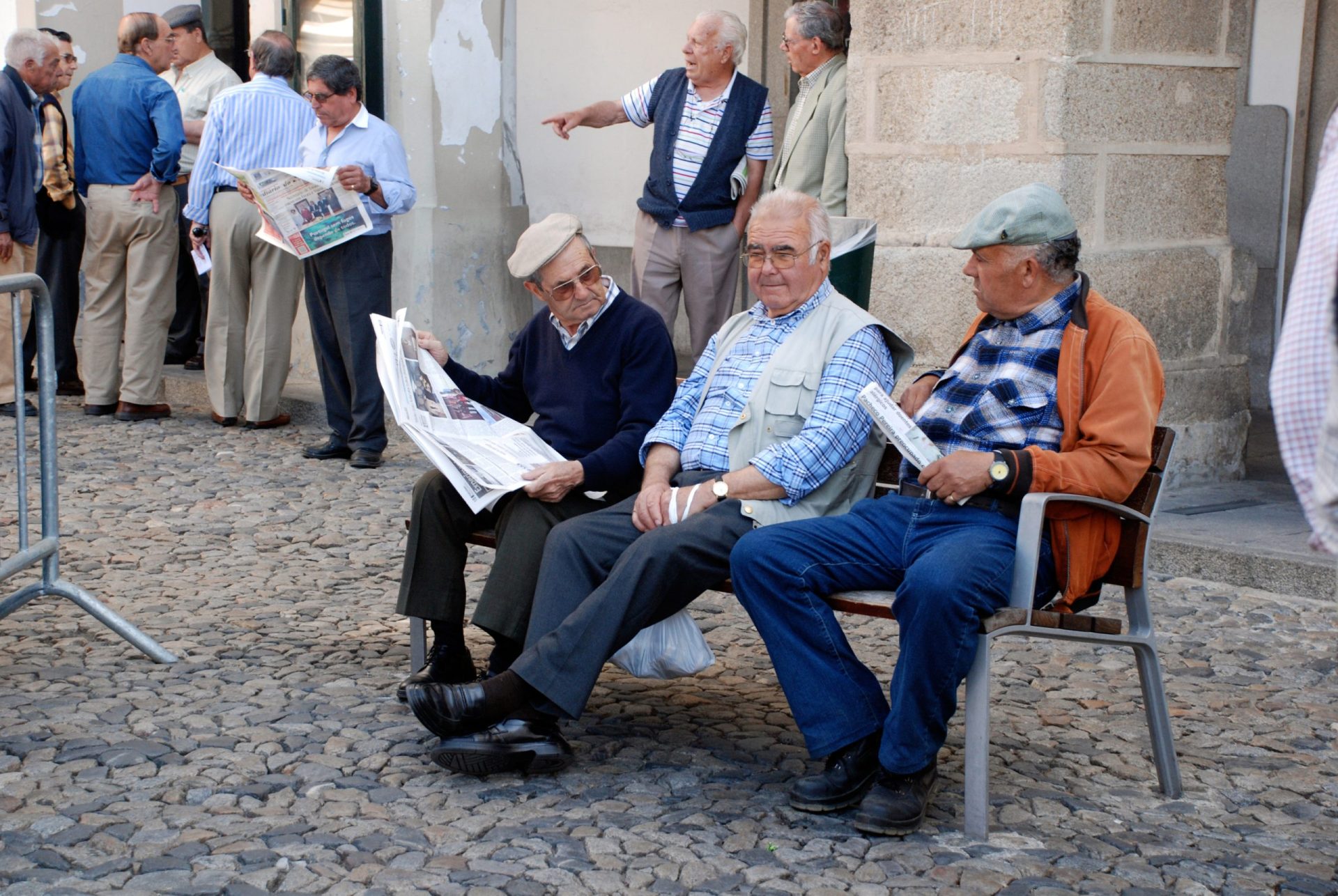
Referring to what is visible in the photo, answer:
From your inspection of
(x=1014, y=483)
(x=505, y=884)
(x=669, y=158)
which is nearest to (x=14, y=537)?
(x=669, y=158)

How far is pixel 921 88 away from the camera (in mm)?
6219

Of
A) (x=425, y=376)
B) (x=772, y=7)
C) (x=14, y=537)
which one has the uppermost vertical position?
(x=772, y=7)

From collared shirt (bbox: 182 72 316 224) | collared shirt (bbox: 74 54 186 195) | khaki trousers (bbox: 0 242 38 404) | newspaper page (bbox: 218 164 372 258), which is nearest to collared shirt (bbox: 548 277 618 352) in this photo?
newspaper page (bbox: 218 164 372 258)

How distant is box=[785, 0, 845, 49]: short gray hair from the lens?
22.0 feet

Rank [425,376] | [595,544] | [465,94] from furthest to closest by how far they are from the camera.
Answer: [465,94] < [425,376] < [595,544]

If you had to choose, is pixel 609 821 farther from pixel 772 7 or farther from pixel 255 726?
pixel 772 7

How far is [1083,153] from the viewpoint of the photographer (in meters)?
6.00

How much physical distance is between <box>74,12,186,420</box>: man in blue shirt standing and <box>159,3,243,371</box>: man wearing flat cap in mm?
156

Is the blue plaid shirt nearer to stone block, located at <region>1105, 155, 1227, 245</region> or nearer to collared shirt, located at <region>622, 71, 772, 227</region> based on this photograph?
stone block, located at <region>1105, 155, 1227, 245</region>

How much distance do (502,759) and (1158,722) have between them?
1.45 metres

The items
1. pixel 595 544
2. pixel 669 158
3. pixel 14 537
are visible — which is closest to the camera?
pixel 595 544

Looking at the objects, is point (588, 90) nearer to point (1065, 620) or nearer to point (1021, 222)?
point (1021, 222)

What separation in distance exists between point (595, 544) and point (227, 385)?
516 cm

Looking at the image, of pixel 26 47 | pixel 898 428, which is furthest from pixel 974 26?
pixel 26 47
